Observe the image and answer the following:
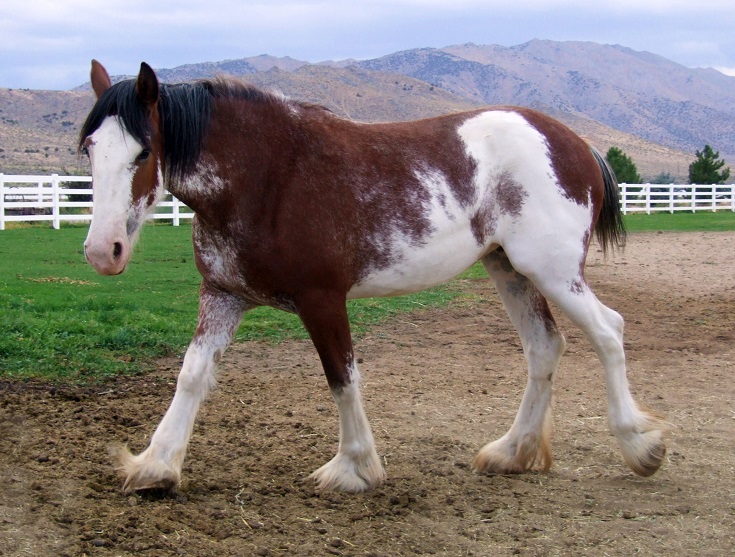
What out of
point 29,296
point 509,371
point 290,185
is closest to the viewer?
point 290,185

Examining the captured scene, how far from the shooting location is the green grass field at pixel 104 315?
6.97 meters

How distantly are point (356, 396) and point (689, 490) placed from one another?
1.93 metres

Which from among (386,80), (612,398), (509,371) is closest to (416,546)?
(612,398)

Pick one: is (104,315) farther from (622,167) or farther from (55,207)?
(622,167)

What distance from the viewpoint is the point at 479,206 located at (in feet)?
15.4

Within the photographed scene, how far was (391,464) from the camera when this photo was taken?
16.3 ft

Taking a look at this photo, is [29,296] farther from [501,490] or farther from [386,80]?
[386,80]

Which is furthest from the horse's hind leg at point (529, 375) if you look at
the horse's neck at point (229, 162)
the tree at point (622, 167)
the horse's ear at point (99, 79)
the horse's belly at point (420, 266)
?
the tree at point (622, 167)

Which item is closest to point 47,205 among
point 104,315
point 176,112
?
point 104,315

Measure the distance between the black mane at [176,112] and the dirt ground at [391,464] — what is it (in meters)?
1.71

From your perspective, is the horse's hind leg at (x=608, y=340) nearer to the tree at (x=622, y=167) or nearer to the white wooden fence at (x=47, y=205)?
the white wooden fence at (x=47, y=205)

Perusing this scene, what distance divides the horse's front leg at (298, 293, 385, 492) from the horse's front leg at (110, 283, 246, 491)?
0.52 m

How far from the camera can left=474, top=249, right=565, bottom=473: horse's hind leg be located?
4910 millimetres

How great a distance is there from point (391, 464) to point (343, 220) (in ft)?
5.24
